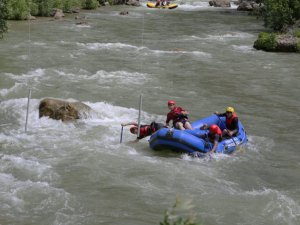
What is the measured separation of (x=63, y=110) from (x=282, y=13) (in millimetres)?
17513

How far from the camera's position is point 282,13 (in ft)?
87.6

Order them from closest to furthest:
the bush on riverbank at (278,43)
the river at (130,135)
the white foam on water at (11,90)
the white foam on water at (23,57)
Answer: the river at (130,135) < the white foam on water at (11,90) < the white foam on water at (23,57) < the bush on riverbank at (278,43)

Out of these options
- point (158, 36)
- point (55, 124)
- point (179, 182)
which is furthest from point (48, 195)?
point (158, 36)

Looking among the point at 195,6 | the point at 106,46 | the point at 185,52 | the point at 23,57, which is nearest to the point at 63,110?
the point at 23,57

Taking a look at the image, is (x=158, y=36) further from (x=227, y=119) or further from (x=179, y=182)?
(x=179, y=182)

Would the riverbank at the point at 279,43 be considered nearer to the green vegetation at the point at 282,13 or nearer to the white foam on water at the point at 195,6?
the green vegetation at the point at 282,13

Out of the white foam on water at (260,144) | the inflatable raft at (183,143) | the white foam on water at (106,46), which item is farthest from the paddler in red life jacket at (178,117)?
the white foam on water at (106,46)

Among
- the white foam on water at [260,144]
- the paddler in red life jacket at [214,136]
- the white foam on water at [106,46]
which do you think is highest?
the white foam on water at [106,46]

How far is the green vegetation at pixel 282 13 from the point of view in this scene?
26.7 metres

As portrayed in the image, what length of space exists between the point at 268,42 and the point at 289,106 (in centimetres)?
894

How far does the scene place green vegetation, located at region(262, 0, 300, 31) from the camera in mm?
26688

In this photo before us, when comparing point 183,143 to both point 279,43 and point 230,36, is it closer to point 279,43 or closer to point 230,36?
point 279,43

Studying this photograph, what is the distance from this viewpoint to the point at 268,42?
2297 cm

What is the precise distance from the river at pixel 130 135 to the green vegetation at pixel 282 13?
6.68ft
